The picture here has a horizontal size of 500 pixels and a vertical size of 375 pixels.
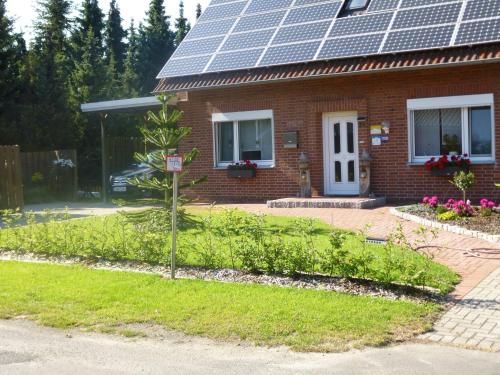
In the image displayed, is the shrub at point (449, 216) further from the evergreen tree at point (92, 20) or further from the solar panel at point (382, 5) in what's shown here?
the evergreen tree at point (92, 20)

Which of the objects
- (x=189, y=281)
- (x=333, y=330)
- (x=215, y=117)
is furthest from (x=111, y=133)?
(x=333, y=330)

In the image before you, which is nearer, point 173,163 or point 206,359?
point 206,359

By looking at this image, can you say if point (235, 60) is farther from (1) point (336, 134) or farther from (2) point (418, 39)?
(2) point (418, 39)

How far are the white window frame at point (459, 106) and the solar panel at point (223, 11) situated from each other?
299 inches

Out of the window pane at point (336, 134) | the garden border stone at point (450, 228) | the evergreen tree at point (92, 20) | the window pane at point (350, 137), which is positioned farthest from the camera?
the evergreen tree at point (92, 20)

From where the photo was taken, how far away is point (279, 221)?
44.5 feet

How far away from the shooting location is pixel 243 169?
1875cm

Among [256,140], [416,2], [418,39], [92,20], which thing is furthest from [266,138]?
[92,20]

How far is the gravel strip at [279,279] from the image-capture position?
732cm

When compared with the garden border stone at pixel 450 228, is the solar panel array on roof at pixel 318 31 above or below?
above

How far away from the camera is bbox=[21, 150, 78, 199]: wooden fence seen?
25.3m

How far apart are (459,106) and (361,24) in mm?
3609

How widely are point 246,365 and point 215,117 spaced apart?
14348 mm

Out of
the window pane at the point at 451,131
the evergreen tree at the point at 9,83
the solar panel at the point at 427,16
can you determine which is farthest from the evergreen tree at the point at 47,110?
the window pane at the point at 451,131
